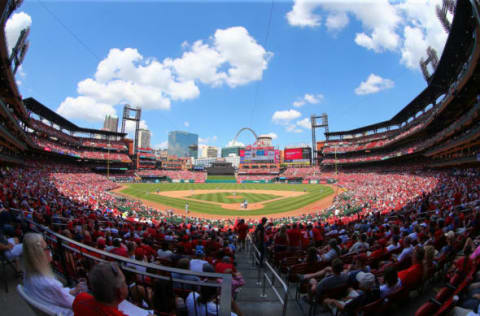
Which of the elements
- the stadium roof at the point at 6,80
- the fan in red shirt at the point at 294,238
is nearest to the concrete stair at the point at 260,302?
the fan in red shirt at the point at 294,238

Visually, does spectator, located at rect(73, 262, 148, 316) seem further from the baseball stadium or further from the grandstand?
the grandstand

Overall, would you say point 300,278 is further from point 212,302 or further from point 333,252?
point 212,302

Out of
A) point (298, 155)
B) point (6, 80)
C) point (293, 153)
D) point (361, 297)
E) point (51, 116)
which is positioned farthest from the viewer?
point (293, 153)

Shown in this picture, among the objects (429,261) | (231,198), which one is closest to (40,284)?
(429,261)

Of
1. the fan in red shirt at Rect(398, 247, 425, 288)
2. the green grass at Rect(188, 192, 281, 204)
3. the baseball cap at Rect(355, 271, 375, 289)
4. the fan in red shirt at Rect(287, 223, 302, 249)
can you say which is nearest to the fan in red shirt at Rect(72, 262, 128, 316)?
the baseball cap at Rect(355, 271, 375, 289)

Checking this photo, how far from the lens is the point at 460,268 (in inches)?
151

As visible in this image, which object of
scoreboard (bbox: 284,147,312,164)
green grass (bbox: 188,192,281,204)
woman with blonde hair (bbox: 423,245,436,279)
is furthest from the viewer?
scoreboard (bbox: 284,147,312,164)

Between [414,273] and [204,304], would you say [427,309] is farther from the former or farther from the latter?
[204,304]

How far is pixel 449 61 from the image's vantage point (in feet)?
97.1

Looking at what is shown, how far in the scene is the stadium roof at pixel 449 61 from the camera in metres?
21.1

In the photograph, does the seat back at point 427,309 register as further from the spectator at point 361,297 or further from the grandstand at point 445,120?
the grandstand at point 445,120

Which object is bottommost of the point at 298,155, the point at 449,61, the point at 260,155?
the point at 298,155

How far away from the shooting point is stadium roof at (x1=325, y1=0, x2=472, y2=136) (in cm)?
2108

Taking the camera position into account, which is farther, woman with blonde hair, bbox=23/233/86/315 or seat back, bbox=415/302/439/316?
seat back, bbox=415/302/439/316
